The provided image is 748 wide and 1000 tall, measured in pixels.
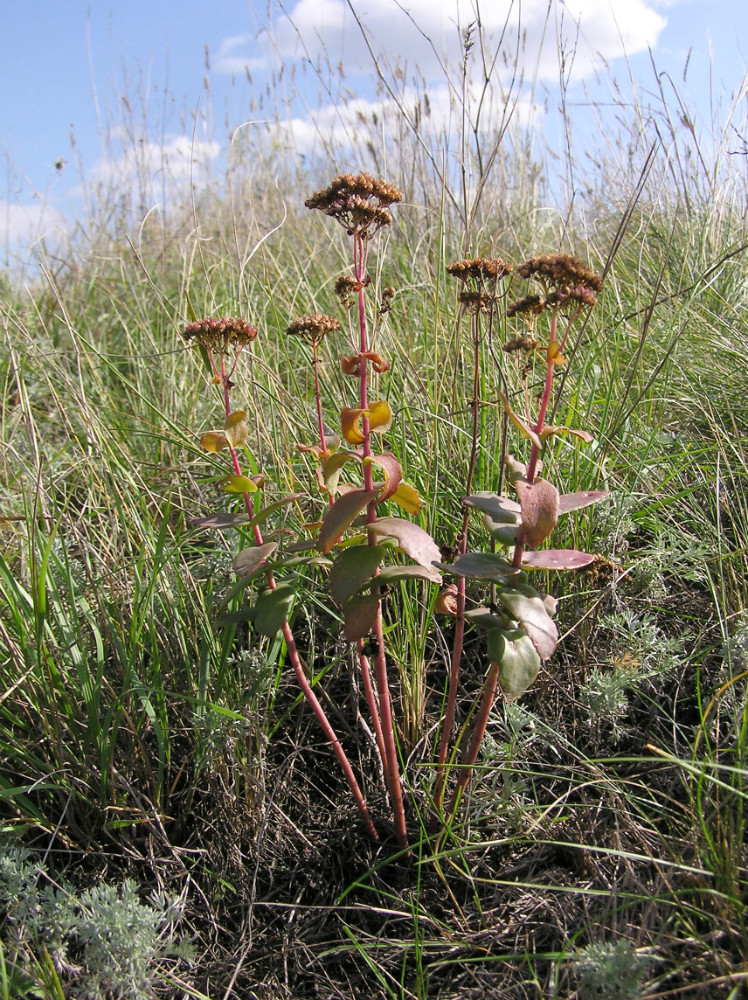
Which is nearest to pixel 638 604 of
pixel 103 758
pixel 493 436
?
pixel 493 436

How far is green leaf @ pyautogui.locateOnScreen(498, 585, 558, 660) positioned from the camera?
109 centimetres

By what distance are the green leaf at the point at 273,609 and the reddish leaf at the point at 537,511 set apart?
42 centimetres

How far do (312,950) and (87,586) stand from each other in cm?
95

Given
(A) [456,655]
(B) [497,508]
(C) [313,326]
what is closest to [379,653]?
(A) [456,655]

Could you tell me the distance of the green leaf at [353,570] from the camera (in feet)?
3.61

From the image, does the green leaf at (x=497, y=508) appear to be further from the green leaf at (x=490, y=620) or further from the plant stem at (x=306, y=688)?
the plant stem at (x=306, y=688)

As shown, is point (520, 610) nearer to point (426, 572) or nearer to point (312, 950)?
point (426, 572)

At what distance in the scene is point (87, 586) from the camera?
1.75m

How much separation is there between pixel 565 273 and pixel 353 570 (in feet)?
1.93

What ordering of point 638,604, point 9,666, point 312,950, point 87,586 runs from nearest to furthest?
point 312,950 < point 9,666 < point 87,586 < point 638,604

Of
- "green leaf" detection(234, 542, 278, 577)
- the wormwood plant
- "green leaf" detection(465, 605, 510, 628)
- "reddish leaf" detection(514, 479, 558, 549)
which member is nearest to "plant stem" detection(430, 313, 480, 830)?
the wormwood plant

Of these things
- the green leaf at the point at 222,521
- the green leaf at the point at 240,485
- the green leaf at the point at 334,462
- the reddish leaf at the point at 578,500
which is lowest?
the green leaf at the point at 222,521

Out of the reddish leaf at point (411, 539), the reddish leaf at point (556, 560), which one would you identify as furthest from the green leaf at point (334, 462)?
the reddish leaf at point (556, 560)

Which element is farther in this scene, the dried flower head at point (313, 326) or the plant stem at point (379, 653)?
the dried flower head at point (313, 326)
